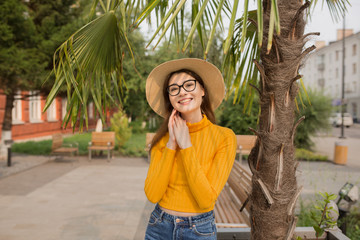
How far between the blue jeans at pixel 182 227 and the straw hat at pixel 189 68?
663 millimetres

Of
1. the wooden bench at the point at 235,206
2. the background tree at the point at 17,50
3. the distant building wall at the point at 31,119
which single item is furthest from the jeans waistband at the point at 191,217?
the distant building wall at the point at 31,119

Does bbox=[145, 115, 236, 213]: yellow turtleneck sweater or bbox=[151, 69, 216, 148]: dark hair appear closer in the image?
bbox=[145, 115, 236, 213]: yellow turtleneck sweater

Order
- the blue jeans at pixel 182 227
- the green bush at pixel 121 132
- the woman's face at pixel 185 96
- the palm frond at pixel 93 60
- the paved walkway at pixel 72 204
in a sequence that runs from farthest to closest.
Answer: the green bush at pixel 121 132
the paved walkway at pixel 72 204
the palm frond at pixel 93 60
the woman's face at pixel 185 96
the blue jeans at pixel 182 227

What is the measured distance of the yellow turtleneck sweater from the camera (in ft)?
5.03

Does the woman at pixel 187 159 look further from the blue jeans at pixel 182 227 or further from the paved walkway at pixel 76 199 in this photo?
the paved walkway at pixel 76 199

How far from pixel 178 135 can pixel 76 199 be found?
5.01 m

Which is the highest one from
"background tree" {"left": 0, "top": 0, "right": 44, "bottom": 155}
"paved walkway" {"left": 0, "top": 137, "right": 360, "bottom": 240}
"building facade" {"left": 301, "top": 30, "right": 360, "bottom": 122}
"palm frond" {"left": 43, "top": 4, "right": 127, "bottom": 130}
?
"building facade" {"left": 301, "top": 30, "right": 360, "bottom": 122}

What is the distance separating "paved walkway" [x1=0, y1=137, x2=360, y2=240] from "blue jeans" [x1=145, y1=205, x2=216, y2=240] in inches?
39.0

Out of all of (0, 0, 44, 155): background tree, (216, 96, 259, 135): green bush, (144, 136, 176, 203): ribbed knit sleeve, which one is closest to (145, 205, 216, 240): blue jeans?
(144, 136, 176, 203): ribbed knit sleeve

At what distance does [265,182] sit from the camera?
1.99 meters

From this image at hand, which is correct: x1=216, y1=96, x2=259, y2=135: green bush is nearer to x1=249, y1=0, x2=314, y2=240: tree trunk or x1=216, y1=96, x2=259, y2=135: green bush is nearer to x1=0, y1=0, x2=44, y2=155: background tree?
x1=0, y1=0, x2=44, y2=155: background tree

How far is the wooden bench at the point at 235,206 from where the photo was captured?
3541 mm

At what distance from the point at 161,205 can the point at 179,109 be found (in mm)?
558

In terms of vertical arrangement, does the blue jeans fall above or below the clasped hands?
below
